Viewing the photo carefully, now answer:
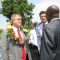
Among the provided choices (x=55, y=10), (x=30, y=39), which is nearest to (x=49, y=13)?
(x=55, y=10)

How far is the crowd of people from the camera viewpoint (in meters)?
5.57

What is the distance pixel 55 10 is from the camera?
5.93m

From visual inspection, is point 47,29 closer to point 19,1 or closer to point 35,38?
point 35,38

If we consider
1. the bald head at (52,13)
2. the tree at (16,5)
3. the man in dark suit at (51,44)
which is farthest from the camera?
the tree at (16,5)

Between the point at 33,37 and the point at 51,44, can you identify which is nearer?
the point at 51,44

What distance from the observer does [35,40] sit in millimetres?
8594

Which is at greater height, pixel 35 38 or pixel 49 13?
pixel 49 13

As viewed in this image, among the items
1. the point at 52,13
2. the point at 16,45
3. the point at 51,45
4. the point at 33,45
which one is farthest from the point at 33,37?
the point at 51,45

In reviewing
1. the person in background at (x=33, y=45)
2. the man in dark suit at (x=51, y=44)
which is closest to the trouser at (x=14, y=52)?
the person in background at (x=33, y=45)

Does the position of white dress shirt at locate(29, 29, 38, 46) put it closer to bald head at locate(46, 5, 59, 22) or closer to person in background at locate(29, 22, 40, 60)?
person in background at locate(29, 22, 40, 60)

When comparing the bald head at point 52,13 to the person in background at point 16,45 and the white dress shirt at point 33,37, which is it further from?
the white dress shirt at point 33,37

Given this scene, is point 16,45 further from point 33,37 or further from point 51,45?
point 51,45

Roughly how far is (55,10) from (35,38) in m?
2.76

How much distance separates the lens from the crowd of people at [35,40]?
18.3 ft
